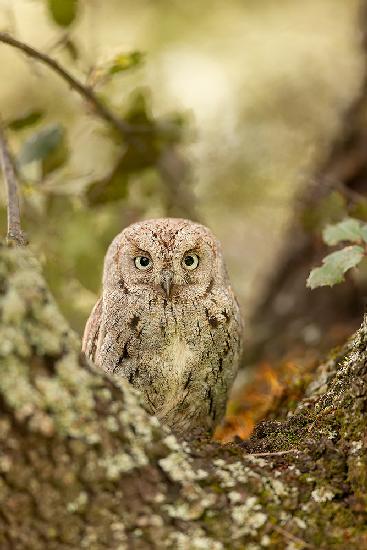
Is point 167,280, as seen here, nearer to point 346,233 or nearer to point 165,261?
point 165,261

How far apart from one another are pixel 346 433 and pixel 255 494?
307mm

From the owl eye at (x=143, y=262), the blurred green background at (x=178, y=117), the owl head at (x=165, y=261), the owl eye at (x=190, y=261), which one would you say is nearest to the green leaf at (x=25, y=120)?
the blurred green background at (x=178, y=117)

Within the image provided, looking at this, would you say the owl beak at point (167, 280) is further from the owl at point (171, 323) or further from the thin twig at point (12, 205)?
the thin twig at point (12, 205)

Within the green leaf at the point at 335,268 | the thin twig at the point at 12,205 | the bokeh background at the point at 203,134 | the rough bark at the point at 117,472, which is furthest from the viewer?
the bokeh background at the point at 203,134

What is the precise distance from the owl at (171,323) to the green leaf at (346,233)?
0.51 meters

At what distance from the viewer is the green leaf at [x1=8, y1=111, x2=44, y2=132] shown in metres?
2.96

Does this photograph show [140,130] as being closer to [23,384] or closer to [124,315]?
[124,315]

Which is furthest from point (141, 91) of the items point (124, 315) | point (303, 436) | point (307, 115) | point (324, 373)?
point (307, 115)

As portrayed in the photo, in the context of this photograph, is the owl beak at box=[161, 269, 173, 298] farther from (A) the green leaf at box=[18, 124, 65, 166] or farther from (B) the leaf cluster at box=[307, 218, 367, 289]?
(A) the green leaf at box=[18, 124, 65, 166]

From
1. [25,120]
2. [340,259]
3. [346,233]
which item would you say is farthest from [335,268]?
[25,120]

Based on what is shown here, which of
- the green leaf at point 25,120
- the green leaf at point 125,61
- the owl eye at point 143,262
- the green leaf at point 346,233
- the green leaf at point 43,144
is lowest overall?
the green leaf at point 346,233

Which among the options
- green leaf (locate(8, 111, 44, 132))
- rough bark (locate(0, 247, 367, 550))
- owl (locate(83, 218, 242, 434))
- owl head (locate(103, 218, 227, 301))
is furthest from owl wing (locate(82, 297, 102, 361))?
rough bark (locate(0, 247, 367, 550))

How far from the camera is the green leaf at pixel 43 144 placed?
294 cm

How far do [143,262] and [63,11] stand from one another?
3.62 feet
